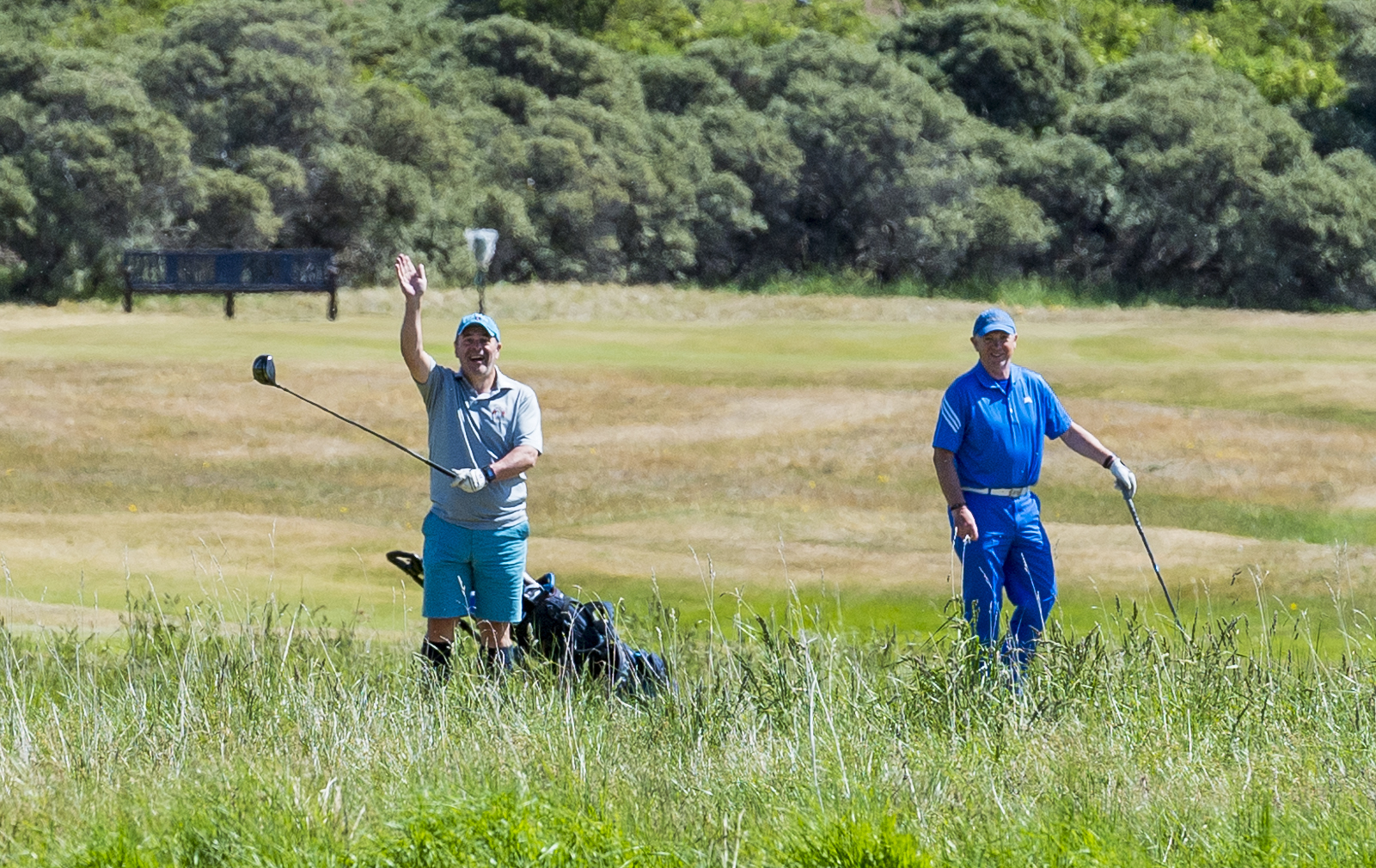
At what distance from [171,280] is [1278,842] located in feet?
119

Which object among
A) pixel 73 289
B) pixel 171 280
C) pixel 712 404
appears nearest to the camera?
pixel 712 404

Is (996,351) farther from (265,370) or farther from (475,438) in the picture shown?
(265,370)

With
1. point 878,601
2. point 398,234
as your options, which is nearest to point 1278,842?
point 878,601

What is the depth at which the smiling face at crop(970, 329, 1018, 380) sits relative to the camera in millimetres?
7332

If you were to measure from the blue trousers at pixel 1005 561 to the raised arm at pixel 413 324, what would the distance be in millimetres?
2325

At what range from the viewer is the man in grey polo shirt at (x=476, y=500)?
6.89 m

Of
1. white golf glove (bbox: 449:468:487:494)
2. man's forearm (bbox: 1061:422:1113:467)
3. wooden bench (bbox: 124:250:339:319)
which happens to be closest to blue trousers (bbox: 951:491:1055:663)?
man's forearm (bbox: 1061:422:1113:467)

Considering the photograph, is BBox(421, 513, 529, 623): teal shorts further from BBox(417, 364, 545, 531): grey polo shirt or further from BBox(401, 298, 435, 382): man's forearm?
BBox(401, 298, 435, 382): man's forearm

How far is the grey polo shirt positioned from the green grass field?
609 millimetres

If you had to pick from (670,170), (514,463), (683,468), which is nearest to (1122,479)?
(514,463)

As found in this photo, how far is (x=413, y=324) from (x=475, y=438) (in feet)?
1.94

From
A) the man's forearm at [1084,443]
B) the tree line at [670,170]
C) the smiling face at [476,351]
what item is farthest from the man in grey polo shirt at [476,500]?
the tree line at [670,170]

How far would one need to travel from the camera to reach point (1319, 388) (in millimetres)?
25844

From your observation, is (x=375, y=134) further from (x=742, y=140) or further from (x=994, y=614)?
(x=994, y=614)
